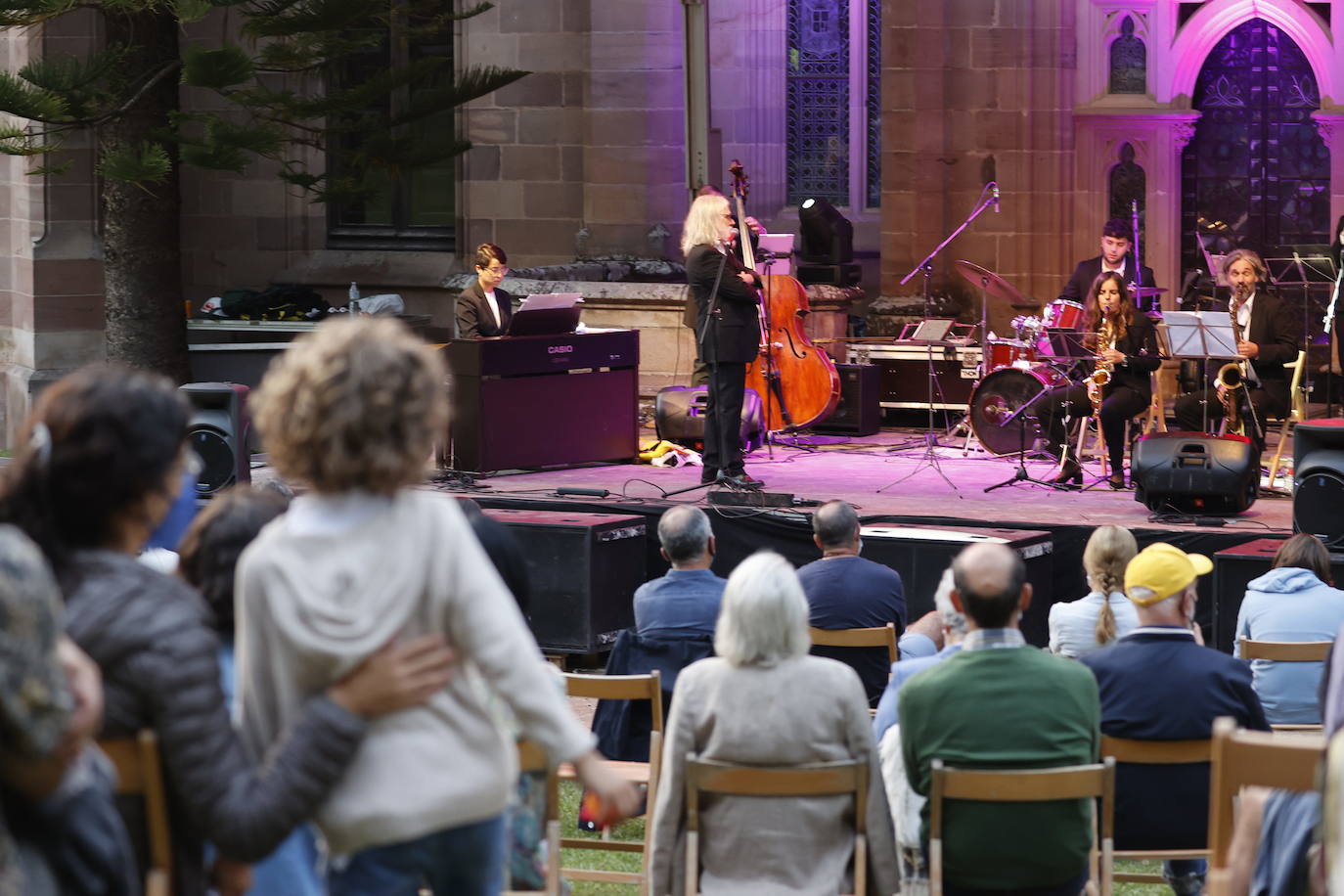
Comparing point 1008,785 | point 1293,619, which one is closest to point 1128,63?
point 1293,619

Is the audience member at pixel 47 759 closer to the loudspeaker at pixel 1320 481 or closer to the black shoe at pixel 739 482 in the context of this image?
the loudspeaker at pixel 1320 481

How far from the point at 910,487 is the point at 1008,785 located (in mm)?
6212

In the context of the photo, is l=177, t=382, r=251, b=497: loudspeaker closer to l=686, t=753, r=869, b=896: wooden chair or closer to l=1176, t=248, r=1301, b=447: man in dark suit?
l=1176, t=248, r=1301, b=447: man in dark suit

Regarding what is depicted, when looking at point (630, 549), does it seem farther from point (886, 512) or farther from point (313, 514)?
point (313, 514)

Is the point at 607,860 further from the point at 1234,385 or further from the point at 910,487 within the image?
the point at 1234,385

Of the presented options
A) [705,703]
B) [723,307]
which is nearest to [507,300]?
[723,307]

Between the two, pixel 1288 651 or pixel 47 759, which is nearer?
pixel 47 759

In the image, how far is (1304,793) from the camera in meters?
3.42

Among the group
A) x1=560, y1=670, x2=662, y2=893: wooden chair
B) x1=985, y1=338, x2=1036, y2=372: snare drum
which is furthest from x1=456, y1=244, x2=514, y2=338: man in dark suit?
x1=560, y1=670, x2=662, y2=893: wooden chair

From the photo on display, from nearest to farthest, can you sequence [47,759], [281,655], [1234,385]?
[47,759]
[281,655]
[1234,385]

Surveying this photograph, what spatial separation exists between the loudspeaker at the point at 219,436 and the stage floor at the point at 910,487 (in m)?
1.13

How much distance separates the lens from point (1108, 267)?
1070 centimetres

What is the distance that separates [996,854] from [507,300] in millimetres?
7219

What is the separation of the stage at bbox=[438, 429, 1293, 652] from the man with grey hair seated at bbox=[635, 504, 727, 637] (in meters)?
2.17
